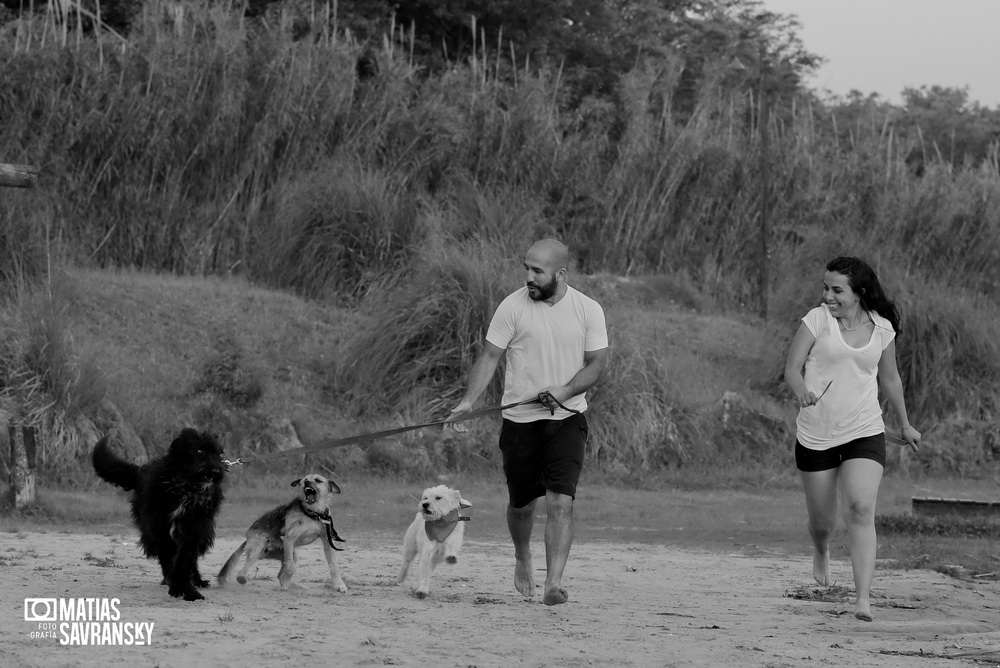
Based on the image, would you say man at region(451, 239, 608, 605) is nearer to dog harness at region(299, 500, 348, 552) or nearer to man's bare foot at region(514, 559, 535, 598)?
man's bare foot at region(514, 559, 535, 598)

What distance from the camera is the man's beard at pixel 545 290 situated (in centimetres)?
790

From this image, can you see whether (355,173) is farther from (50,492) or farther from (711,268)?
(50,492)

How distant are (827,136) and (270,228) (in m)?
11.4

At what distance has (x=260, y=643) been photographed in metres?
6.23

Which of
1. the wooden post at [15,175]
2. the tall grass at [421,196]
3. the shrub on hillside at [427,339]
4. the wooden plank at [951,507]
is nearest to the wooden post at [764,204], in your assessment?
the tall grass at [421,196]

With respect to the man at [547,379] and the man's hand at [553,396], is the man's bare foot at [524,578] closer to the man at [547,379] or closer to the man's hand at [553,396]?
the man at [547,379]

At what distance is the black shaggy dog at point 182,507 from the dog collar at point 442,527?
1.22 m

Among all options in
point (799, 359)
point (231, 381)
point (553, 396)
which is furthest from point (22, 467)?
point (799, 359)

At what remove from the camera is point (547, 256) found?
310 inches

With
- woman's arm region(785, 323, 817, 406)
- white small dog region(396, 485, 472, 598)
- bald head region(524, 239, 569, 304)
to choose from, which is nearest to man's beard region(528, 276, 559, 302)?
bald head region(524, 239, 569, 304)

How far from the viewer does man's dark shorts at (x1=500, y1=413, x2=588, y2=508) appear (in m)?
7.77

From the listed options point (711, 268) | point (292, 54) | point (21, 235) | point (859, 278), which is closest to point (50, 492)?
point (21, 235)

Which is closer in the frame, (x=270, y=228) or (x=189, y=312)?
(x=189, y=312)

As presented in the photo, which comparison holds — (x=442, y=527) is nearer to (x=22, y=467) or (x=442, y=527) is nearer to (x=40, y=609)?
(x=40, y=609)
